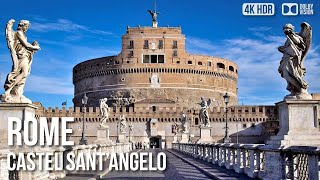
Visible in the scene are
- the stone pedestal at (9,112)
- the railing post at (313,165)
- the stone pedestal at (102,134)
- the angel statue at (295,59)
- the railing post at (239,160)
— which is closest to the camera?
the railing post at (313,165)

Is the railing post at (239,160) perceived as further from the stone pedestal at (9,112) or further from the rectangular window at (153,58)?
the rectangular window at (153,58)

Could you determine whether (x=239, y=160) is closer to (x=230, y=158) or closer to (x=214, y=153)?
(x=230, y=158)

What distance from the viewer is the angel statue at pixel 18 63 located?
858cm

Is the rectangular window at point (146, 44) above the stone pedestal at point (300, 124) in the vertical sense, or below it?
above

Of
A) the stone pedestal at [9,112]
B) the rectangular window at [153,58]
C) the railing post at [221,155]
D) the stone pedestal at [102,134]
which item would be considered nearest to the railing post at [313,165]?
the stone pedestal at [9,112]

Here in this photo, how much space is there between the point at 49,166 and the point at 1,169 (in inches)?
117

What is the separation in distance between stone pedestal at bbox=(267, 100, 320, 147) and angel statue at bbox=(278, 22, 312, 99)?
0.72 feet

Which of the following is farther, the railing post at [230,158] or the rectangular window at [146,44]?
the rectangular window at [146,44]

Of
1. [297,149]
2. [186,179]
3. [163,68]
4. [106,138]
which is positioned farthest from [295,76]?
[163,68]

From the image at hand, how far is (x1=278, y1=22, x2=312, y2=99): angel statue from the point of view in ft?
29.1

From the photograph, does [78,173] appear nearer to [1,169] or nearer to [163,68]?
[1,169]

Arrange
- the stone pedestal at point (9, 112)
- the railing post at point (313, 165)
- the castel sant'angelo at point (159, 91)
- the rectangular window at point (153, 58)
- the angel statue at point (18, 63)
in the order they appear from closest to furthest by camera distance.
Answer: the railing post at point (313, 165), the stone pedestal at point (9, 112), the angel statue at point (18, 63), the castel sant'angelo at point (159, 91), the rectangular window at point (153, 58)

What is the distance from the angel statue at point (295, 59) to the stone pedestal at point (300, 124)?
0.22 metres

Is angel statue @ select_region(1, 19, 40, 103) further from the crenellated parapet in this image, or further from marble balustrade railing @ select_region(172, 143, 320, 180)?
the crenellated parapet
